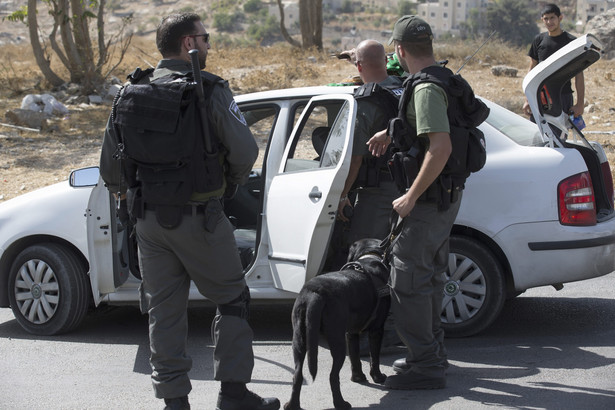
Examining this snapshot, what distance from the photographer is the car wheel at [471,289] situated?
501 cm

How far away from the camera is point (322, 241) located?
189 inches

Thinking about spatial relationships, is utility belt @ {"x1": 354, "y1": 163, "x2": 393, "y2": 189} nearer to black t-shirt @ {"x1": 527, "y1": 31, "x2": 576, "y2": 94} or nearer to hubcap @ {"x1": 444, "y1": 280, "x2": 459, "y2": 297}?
hubcap @ {"x1": 444, "y1": 280, "x2": 459, "y2": 297}

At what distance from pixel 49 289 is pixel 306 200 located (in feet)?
6.20

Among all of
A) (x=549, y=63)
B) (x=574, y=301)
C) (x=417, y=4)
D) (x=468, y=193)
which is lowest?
(x=574, y=301)

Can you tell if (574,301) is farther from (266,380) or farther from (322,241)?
(266,380)

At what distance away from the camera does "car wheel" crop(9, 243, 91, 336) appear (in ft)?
17.6

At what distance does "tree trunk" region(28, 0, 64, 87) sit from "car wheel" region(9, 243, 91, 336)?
10.7 meters

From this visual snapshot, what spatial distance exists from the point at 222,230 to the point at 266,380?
114 cm

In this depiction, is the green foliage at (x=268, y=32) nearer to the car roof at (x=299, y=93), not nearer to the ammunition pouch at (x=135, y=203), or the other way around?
the car roof at (x=299, y=93)

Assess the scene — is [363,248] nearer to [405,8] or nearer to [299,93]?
[299,93]

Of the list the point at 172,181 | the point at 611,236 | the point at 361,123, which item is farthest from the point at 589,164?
the point at 172,181

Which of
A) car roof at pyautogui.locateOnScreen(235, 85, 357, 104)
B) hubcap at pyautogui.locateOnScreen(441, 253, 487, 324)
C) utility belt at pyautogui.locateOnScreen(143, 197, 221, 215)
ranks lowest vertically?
hubcap at pyautogui.locateOnScreen(441, 253, 487, 324)

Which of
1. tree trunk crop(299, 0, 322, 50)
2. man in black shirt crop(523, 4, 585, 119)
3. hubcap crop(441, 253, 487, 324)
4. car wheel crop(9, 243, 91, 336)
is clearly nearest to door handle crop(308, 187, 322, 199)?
hubcap crop(441, 253, 487, 324)

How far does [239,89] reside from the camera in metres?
15.9
